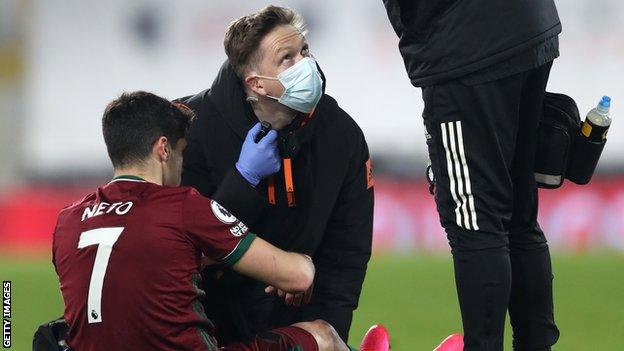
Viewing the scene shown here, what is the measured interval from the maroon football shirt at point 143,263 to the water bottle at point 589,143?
44.0 inches

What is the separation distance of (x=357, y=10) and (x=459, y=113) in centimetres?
908

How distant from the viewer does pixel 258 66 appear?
4.13 m

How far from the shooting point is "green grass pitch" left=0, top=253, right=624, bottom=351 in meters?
5.71

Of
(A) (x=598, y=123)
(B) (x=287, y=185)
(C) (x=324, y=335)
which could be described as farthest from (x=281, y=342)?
(A) (x=598, y=123)

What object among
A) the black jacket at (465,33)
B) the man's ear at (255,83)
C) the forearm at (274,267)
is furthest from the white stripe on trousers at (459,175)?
the man's ear at (255,83)

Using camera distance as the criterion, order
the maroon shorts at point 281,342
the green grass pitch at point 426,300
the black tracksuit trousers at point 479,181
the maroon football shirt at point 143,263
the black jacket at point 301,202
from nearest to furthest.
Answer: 1. the maroon football shirt at point 143,263
2. the black tracksuit trousers at point 479,181
3. the maroon shorts at point 281,342
4. the black jacket at point 301,202
5. the green grass pitch at point 426,300

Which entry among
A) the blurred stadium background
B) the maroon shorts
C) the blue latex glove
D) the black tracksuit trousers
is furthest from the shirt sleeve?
the blurred stadium background

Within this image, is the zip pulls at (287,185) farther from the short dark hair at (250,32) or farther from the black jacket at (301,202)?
the short dark hair at (250,32)

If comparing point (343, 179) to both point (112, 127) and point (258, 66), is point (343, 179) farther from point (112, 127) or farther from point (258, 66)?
point (112, 127)

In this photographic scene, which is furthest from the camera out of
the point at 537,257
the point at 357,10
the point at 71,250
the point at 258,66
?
the point at 357,10

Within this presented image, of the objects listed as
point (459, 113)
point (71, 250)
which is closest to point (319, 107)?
point (459, 113)

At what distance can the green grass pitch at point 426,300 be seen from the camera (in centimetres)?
571

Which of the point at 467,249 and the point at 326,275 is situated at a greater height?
the point at 467,249

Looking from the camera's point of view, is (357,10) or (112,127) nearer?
(112,127)
